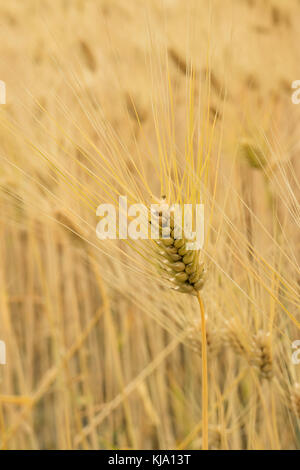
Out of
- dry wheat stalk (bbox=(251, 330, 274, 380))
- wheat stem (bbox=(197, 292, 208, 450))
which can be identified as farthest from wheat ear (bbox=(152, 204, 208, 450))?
dry wheat stalk (bbox=(251, 330, 274, 380))

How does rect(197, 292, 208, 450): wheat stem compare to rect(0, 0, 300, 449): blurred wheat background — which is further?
rect(0, 0, 300, 449): blurred wheat background

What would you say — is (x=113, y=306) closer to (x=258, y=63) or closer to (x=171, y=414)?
(x=171, y=414)

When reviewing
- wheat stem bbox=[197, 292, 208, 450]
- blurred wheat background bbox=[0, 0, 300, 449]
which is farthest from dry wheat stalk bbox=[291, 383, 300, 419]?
wheat stem bbox=[197, 292, 208, 450]

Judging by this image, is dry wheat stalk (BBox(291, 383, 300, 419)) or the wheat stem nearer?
the wheat stem

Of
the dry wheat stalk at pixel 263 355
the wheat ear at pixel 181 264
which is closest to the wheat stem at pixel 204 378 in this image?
the wheat ear at pixel 181 264

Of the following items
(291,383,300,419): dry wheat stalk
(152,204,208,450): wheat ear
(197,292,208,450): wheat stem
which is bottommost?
(291,383,300,419): dry wheat stalk

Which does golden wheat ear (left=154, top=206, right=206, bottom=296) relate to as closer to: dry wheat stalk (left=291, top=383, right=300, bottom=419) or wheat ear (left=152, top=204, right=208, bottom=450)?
wheat ear (left=152, top=204, right=208, bottom=450)

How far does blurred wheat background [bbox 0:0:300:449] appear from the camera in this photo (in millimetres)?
432

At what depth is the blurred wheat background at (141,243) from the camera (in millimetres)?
432

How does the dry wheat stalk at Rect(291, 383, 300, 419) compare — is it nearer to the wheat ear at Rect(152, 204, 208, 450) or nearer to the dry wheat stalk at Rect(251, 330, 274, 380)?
the dry wheat stalk at Rect(251, 330, 274, 380)

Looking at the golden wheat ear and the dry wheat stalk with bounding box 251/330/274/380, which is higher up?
the golden wheat ear

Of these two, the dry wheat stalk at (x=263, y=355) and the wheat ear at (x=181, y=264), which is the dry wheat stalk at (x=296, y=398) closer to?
the dry wheat stalk at (x=263, y=355)

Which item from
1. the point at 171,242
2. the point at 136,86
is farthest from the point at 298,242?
the point at 136,86

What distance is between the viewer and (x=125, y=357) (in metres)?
0.69
